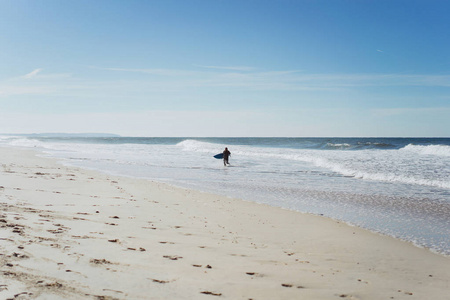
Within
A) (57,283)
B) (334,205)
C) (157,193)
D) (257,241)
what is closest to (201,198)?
(157,193)

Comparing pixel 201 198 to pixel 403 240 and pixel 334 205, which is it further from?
pixel 403 240

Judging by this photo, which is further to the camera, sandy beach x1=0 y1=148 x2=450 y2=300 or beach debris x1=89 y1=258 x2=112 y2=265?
beach debris x1=89 y1=258 x2=112 y2=265

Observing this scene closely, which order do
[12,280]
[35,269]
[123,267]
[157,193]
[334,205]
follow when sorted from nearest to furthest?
[12,280]
[35,269]
[123,267]
[334,205]
[157,193]

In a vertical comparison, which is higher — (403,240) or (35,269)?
(35,269)

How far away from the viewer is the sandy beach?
384 centimetres

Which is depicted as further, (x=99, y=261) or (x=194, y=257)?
(x=194, y=257)

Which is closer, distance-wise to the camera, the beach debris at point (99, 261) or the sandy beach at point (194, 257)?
the sandy beach at point (194, 257)

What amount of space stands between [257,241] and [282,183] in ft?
32.4

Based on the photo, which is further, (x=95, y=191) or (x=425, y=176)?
(x=425, y=176)

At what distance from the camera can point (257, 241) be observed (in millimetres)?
6453

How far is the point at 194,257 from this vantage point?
5.14 m

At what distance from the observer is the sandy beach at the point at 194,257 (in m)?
3.84

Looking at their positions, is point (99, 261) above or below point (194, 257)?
above

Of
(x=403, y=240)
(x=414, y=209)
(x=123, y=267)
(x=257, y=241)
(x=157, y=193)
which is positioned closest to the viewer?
(x=123, y=267)
